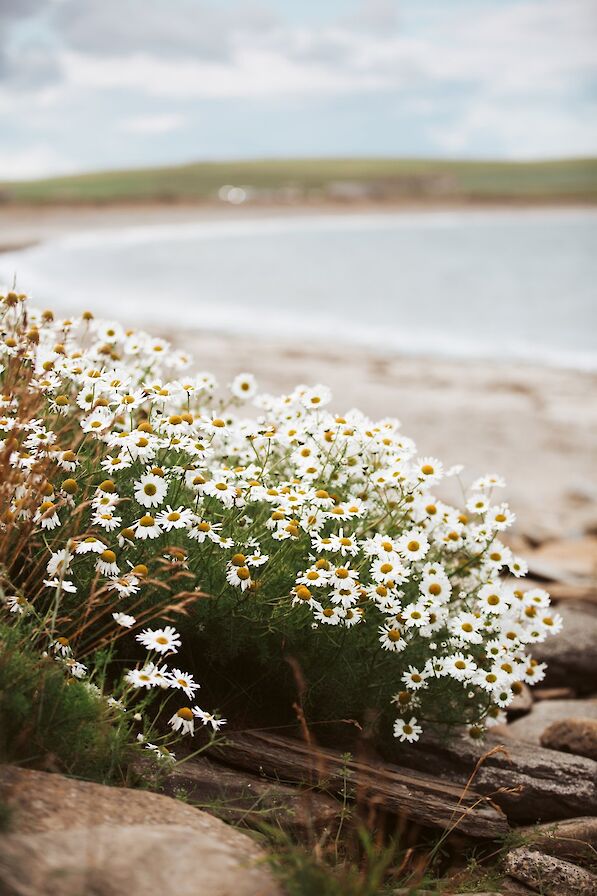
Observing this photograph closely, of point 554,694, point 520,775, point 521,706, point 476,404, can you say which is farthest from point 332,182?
point 520,775

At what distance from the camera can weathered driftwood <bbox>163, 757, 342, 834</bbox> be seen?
10.2ft

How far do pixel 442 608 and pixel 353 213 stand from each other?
68.0 meters

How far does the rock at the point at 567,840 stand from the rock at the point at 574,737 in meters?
0.54

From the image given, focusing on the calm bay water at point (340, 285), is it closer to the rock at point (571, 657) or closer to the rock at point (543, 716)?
the rock at point (571, 657)

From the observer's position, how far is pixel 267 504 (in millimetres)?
3885

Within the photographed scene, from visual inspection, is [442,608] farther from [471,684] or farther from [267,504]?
[267,504]

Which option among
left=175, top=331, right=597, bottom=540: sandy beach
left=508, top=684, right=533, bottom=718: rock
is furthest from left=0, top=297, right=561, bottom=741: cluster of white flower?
left=175, top=331, right=597, bottom=540: sandy beach

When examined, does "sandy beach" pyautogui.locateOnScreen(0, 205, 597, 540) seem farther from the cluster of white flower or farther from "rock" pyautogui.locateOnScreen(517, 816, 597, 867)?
"rock" pyautogui.locateOnScreen(517, 816, 597, 867)

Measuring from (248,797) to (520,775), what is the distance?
1330mm

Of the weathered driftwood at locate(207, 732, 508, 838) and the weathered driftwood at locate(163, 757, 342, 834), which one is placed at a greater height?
the weathered driftwood at locate(207, 732, 508, 838)

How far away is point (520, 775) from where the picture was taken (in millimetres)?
3859

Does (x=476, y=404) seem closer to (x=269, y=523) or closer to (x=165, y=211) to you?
(x=269, y=523)

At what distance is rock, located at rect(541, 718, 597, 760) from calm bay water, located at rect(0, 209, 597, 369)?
9327 mm

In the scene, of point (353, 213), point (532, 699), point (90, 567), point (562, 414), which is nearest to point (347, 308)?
point (562, 414)
